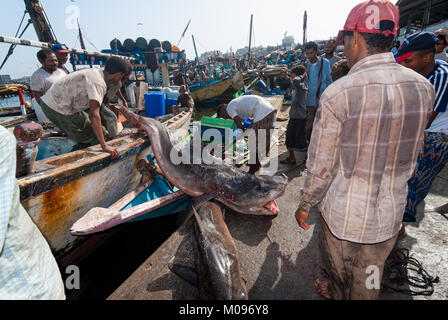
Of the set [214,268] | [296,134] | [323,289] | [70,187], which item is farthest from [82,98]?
[323,289]

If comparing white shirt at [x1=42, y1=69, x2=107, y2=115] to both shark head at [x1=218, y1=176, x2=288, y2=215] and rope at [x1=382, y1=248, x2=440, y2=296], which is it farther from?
rope at [x1=382, y1=248, x2=440, y2=296]

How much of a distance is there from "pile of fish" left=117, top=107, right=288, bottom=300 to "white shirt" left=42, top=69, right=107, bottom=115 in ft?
2.66

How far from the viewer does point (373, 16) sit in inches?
53.2

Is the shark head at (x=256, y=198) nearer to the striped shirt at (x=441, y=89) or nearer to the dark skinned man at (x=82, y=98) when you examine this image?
the striped shirt at (x=441, y=89)

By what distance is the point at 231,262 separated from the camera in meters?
2.16

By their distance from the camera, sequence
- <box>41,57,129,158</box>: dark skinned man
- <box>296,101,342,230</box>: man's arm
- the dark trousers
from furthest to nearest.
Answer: the dark trousers
<box>41,57,129,158</box>: dark skinned man
<box>296,101,342,230</box>: man's arm

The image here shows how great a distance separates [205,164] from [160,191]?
102cm

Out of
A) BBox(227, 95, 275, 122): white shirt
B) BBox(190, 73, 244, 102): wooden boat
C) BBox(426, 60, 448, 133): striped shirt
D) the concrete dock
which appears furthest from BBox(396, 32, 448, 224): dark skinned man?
BBox(190, 73, 244, 102): wooden boat

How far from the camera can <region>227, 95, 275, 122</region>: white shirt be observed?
4773 mm

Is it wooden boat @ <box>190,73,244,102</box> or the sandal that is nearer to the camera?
the sandal

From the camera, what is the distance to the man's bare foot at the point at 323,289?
218 cm

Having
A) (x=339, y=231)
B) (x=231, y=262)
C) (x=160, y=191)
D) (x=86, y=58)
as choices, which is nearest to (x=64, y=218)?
(x=160, y=191)

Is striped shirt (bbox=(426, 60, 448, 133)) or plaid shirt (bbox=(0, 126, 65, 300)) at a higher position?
striped shirt (bbox=(426, 60, 448, 133))

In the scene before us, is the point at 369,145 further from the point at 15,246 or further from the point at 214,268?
the point at 15,246
